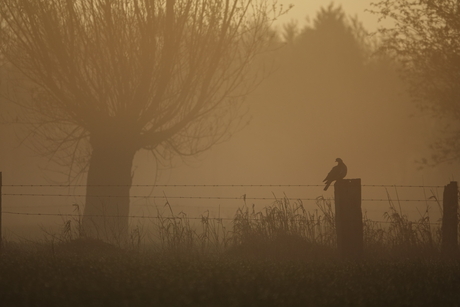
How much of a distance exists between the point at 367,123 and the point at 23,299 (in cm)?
4512

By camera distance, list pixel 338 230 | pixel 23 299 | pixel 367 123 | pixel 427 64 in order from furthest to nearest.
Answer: pixel 367 123, pixel 427 64, pixel 338 230, pixel 23 299

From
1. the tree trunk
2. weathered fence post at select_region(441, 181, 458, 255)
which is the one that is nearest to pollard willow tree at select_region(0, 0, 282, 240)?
the tree trunk

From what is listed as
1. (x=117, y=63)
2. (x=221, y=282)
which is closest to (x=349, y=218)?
(x=221, y=282)

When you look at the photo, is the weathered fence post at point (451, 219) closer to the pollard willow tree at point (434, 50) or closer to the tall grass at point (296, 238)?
the tall grass at point (296, 238)

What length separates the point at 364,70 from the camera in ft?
165

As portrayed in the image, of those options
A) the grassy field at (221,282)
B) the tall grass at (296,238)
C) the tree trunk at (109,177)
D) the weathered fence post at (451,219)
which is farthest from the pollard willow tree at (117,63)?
the weathered fence post at (451,219)

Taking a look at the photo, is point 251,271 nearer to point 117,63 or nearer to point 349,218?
point 349,218

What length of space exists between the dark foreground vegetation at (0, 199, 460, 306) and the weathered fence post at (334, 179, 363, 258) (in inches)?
8.2

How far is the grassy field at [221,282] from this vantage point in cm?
657

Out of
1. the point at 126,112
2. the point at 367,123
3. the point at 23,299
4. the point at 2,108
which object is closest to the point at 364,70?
the point at 367,123

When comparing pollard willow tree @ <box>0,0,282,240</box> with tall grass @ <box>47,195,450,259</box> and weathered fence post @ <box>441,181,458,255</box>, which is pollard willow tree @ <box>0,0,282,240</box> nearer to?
tall grass @ <box>47,195,450,259</box>

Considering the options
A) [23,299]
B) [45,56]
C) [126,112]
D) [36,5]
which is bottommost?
[23,299]

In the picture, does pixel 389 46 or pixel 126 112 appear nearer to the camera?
pixel 126 112

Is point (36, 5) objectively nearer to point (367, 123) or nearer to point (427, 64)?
point (427, 64)
